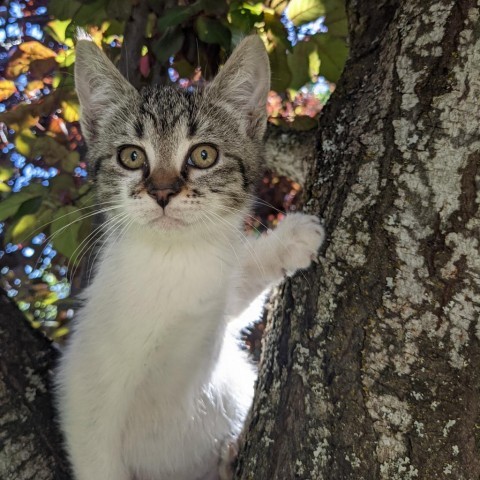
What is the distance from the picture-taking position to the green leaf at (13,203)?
6.93 feet

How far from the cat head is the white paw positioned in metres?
0.27

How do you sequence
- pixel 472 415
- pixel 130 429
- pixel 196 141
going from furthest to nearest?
pixel 196 141
pixel 130 429
pixel 472 415

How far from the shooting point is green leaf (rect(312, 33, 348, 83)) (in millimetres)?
2344

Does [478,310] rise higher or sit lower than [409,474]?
higher

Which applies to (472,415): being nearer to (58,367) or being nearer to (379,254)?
(379,254)

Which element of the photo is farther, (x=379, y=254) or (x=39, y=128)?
(x=39, y=128)

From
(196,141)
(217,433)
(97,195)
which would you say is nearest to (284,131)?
(196,141)

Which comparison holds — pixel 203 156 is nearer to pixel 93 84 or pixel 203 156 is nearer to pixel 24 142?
pixel 93 84

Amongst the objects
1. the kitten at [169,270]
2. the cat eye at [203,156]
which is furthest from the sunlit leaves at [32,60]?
the cat eye at [203,156]

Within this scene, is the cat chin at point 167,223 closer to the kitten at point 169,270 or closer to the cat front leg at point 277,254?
the kitten at point 169,270

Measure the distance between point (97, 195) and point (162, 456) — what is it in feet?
3.21

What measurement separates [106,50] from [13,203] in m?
1.01

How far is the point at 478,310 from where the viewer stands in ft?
4.42

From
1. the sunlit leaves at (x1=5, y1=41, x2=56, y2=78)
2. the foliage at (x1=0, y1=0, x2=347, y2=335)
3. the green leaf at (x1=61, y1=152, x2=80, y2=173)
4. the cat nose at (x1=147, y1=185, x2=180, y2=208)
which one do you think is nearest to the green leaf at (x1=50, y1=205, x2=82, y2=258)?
the foliage at (x1=0, y1=0, x2=347, y2=335)
